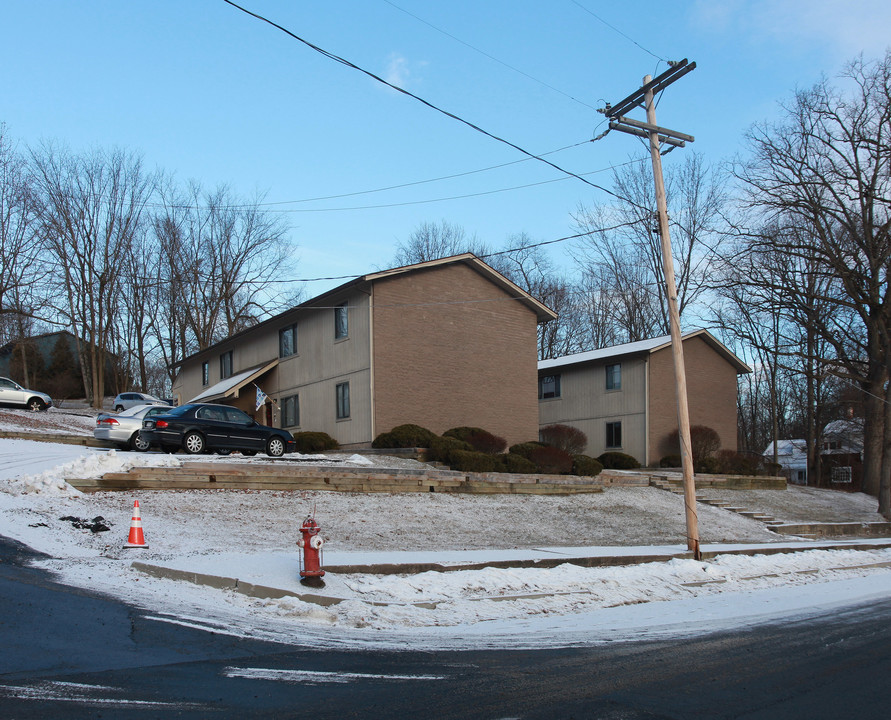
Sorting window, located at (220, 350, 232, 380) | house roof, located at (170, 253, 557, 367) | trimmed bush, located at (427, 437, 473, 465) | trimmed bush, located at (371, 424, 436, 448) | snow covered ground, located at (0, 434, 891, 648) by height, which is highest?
house roof, located at (170, 253, 557, 367)

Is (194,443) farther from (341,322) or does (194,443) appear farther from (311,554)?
(311,554)

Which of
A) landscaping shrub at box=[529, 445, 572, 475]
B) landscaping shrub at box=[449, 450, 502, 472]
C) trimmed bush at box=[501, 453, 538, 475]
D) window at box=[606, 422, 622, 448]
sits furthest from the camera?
window at box=[606, 422, 622, 448]

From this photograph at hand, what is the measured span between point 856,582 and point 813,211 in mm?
19411

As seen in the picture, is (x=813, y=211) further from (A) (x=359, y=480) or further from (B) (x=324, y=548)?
(B) (x=324, y=548)

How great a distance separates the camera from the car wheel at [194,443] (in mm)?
21641

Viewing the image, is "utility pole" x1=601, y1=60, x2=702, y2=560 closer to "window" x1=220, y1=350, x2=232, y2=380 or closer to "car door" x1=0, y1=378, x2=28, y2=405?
"window" x1=220, y1=350, x2=232, y2=380

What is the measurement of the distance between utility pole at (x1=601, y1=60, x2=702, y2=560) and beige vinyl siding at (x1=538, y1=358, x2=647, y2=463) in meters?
22.2

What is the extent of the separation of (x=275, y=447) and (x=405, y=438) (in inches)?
165

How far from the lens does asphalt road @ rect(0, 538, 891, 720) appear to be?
533 cm

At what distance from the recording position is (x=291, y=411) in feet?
109

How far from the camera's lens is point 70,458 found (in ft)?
60.5

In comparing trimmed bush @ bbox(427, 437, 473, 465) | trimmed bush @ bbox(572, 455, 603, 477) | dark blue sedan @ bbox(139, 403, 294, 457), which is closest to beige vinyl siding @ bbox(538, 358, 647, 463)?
trimmed bush @ bbox(572, 455, 603, 477)

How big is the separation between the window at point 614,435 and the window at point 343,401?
1549cm

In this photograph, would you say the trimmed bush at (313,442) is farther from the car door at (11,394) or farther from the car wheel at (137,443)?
the car door at (11,394)
